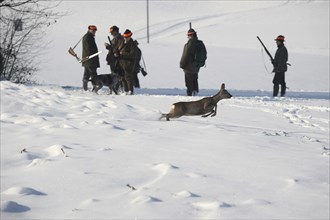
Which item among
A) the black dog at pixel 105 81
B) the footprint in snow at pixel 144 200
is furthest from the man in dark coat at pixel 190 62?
the footprint in snow at pixel 144 200

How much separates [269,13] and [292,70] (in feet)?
110

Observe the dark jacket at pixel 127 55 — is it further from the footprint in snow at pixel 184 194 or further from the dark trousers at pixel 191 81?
the footprint in snow at pixel 184 194

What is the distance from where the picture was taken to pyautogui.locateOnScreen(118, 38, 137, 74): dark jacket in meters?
11.3

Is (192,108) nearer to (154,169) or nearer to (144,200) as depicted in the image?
(154,169)

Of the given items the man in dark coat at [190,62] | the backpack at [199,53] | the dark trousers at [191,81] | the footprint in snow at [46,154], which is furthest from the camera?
the dark trousers at [191,81]

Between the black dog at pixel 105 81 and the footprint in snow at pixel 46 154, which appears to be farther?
the black dog at pixel 105 81

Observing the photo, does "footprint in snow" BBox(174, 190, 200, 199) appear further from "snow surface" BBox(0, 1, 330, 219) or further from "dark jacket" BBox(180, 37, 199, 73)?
"dark jacket" BBox(180, 37, 199, 73)

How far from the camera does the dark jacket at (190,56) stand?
38.9 ft

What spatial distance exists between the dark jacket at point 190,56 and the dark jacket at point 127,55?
125 cm

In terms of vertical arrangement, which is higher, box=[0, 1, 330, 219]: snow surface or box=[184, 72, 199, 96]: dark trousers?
box=[184, 72, 199, 96]: dark trousers

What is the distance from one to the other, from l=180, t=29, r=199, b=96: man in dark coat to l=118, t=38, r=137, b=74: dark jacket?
1.25 m

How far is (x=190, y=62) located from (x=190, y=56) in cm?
15

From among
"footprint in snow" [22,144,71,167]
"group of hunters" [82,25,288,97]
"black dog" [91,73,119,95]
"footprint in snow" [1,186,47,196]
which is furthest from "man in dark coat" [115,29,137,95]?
"footprint in snow" [1,186,47,196]

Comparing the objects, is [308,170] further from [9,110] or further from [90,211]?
Result: [9,110]
